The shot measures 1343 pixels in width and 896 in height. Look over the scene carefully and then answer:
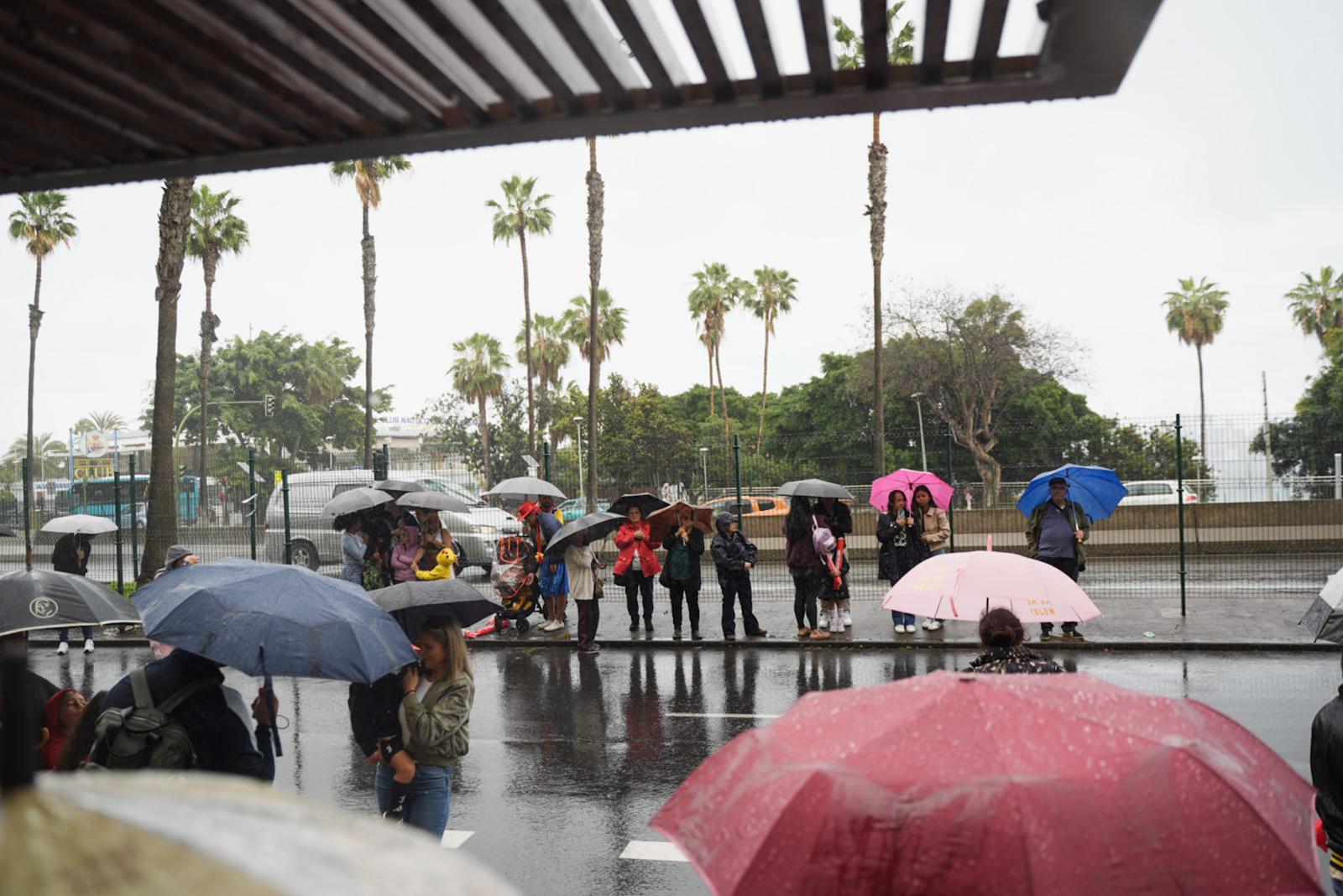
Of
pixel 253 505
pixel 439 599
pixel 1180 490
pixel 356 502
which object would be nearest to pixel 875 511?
pixel 1180 490

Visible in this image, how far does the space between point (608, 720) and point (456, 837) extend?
3.23 metres

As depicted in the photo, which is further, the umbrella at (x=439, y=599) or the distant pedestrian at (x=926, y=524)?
the distant pedestrian at (x=926, y=524)

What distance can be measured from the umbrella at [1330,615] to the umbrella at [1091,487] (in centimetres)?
819

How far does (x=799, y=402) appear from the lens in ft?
192

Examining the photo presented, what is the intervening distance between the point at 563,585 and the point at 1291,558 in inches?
487

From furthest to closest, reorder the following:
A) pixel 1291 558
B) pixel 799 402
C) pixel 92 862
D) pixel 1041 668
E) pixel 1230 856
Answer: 1. pixel 799 402
2. pixel 1291 558
3. pixel 1041 668
4. pixel 1230 856
5. pixel 92 862

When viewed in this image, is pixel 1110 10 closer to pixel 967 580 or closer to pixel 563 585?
pixel 967 580

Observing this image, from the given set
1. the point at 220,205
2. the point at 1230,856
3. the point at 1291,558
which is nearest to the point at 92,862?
the point at 1230,856

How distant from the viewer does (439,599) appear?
221 inches

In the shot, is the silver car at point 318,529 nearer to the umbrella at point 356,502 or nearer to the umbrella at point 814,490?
the umbrella at point 356,502

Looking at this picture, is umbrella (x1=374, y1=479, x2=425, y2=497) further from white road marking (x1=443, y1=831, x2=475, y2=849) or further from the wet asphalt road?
white road marking (x1=443, y1=831, x2=475, y2=849)

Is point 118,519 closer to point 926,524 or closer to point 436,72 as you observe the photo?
point 926,524

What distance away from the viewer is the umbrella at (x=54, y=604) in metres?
5.61

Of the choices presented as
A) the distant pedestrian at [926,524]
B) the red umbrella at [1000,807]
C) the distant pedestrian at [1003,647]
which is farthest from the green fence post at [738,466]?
the red umbrella at [1000,807]
